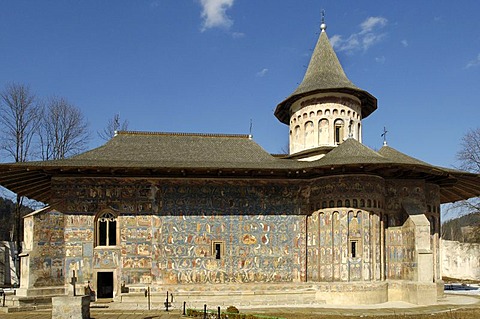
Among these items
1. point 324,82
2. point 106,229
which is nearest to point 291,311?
point 106,229

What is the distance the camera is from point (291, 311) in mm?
16297

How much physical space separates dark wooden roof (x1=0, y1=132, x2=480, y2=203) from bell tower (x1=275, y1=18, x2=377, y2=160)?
2.27 m

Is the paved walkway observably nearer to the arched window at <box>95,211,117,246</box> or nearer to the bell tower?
the arched window at <box>95,211,117,246</box>

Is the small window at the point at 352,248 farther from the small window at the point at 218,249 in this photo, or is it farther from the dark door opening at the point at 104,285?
the dark door opening at the point at 104,285

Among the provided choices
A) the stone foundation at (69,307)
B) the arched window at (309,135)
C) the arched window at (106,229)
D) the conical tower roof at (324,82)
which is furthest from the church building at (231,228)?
the stone foundation at (69,307)

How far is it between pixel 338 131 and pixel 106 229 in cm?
1219

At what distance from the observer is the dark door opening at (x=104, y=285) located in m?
19.0

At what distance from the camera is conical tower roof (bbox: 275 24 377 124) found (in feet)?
73.9

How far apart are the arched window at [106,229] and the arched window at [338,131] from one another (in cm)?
1149

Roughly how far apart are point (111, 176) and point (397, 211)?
12517 mm

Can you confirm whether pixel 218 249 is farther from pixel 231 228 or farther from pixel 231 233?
pixel 231 228

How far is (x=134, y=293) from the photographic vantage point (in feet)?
58.7

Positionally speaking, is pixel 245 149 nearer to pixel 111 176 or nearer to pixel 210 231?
pixel 210 231

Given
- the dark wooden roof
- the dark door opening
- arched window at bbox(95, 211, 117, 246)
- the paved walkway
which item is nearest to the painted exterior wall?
arched window at bbox(95, 211, 117, 246)
